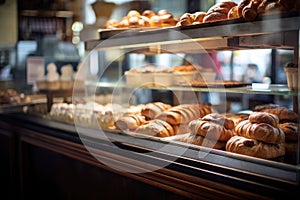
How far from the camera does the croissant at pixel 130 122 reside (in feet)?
5.83

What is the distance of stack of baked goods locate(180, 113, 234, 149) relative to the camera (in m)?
1.46

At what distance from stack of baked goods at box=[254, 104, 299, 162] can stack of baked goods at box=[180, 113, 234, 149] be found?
7.5 inches

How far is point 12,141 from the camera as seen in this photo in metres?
2.51

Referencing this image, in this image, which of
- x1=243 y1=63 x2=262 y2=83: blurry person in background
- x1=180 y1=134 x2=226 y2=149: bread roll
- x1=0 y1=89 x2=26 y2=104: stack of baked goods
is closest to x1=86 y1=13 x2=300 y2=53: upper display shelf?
x1=180 y1=134 x2=226 y2=149: bread roll

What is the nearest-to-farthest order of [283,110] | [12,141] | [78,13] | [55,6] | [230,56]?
[283,110]
[12,141]
[230,56]
[78,13]
[55,6]

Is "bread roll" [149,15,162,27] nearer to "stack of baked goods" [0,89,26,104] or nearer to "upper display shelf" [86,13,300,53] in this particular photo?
"upper display shelf" [86,13,300,53]

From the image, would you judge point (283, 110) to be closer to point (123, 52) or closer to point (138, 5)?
point (123, 52)

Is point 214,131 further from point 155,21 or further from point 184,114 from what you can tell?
point 155,21

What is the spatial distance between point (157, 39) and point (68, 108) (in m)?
0.82

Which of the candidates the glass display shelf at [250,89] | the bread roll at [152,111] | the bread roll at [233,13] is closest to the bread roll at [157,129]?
the bread roll at [152,111]

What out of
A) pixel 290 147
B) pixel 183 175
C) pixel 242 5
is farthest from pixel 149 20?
pixel 290 147

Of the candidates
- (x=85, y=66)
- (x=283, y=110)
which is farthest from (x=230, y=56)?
(x=283, y=110)

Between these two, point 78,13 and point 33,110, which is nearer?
point 33,110

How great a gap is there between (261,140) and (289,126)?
0.13 m
